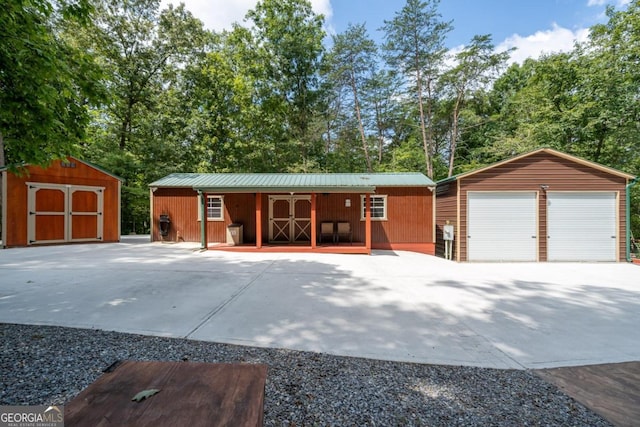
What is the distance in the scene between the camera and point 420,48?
51.8 feet

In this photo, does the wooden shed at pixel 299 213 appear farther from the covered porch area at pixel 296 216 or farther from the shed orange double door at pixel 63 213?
the shed orange double door at pixel 63 213

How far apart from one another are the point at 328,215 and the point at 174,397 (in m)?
10.2

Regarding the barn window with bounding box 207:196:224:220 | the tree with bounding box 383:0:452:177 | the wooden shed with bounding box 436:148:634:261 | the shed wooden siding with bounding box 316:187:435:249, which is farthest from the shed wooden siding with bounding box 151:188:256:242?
the tree with bounding box 383:0:452:177

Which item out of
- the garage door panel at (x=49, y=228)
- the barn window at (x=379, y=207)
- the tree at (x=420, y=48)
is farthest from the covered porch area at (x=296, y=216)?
the tree at (x=420, y=48)

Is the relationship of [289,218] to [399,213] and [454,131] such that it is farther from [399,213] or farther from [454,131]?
[454,131]

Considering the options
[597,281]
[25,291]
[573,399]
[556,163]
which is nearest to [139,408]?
[573,399]

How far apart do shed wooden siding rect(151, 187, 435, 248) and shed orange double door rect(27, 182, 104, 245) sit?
2175mm

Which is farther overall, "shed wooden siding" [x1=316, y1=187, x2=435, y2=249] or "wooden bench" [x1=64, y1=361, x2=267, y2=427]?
"shed wooden siding" [x1=316, y1=187, x2=435, y2=249]

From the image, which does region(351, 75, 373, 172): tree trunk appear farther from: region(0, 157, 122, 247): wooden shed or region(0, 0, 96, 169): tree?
region(0, 0, 96, 169): tree

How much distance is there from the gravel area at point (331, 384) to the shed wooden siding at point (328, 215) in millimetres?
8631

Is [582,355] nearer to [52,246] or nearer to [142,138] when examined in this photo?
[52,246]

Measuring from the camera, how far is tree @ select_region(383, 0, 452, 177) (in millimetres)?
15070

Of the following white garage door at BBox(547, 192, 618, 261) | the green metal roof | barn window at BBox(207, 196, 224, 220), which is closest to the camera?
white garage door at BBox(547, 192, 618, 261)

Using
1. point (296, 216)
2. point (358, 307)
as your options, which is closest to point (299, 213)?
point (296, 216)
